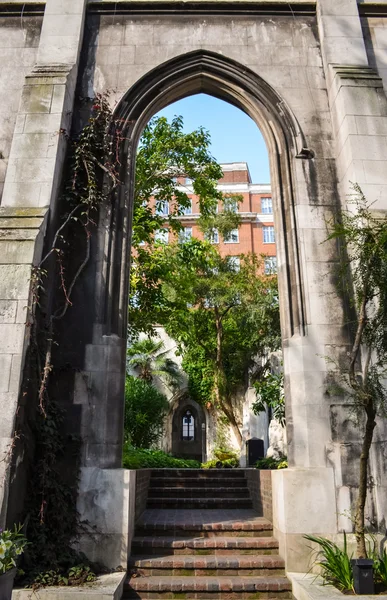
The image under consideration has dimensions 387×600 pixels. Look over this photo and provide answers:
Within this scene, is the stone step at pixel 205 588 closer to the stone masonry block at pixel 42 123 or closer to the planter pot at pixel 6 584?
the planter pot at pixel 6 584

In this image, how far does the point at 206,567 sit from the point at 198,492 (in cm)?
317

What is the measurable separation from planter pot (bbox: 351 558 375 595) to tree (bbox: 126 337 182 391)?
1996 centimetres

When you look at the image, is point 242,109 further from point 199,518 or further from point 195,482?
point 195,482

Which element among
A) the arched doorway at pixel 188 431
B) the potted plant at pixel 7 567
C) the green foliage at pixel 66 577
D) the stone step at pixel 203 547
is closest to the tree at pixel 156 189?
the stone step at pixel 203 547

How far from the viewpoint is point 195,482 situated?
28.3 feet

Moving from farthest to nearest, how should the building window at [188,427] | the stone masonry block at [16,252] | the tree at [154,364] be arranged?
the building window at [188,427] < the tree at [154,364] < the stone masonry block at [16,252]

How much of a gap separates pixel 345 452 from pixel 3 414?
3.63 metres

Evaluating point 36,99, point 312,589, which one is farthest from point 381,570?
point 36,99

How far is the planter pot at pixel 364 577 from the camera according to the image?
13.6 ft

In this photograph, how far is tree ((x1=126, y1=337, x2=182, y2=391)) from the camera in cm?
2402

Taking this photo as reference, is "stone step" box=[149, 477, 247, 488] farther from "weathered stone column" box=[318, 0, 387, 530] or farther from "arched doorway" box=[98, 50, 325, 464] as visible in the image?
"weathered stone column" box=[318, 0, 387, 530]

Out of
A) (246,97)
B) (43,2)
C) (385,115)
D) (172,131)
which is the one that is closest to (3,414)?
(246,97)

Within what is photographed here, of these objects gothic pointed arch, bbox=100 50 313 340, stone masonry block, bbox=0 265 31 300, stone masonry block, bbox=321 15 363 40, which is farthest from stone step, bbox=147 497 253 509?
stone masonry block, bbox=321 15 363 40

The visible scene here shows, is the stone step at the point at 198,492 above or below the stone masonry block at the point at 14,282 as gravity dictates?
below
